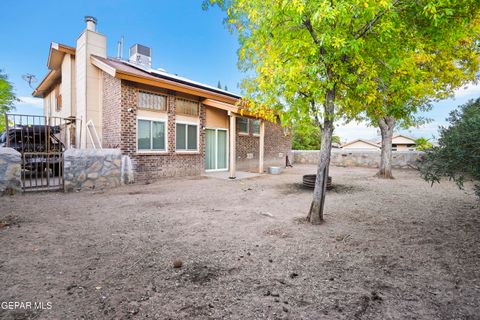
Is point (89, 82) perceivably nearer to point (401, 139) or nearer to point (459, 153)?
point (459, 153)

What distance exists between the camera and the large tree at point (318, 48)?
145 inches

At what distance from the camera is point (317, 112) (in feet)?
15.5

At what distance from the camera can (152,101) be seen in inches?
412

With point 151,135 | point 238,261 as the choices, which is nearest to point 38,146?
point 151,135

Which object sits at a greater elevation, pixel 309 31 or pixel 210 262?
pixel 309 31

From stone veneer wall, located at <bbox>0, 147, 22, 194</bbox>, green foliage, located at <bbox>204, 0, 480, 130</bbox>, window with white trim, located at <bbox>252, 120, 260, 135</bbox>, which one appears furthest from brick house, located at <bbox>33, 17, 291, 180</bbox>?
green foliage, located at <bbox>204, 0, 480, 130</bbox>

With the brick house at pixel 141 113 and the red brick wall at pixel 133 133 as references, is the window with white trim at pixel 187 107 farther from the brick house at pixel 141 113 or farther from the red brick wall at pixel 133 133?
the red brick wall at pixel 133 133

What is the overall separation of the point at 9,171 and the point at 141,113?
4617 millimetres

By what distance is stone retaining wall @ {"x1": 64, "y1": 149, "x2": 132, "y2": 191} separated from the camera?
7820 mm

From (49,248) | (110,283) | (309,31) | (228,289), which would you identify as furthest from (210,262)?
(309,31)

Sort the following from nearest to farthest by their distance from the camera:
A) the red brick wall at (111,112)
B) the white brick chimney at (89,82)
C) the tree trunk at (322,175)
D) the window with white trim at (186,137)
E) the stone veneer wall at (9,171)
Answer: the tree trunk at (322,175) < the stone veneer wall at (9,171) < the red brick wall at (111,112) < the white brick chimney at (89,82) < the window with white trim at (186,137)

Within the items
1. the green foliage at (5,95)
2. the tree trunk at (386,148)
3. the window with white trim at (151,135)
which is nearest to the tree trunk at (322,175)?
the window with white trim at (151,135)

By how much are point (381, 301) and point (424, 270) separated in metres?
1.11

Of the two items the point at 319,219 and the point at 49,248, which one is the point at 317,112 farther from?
the point at 49,248
